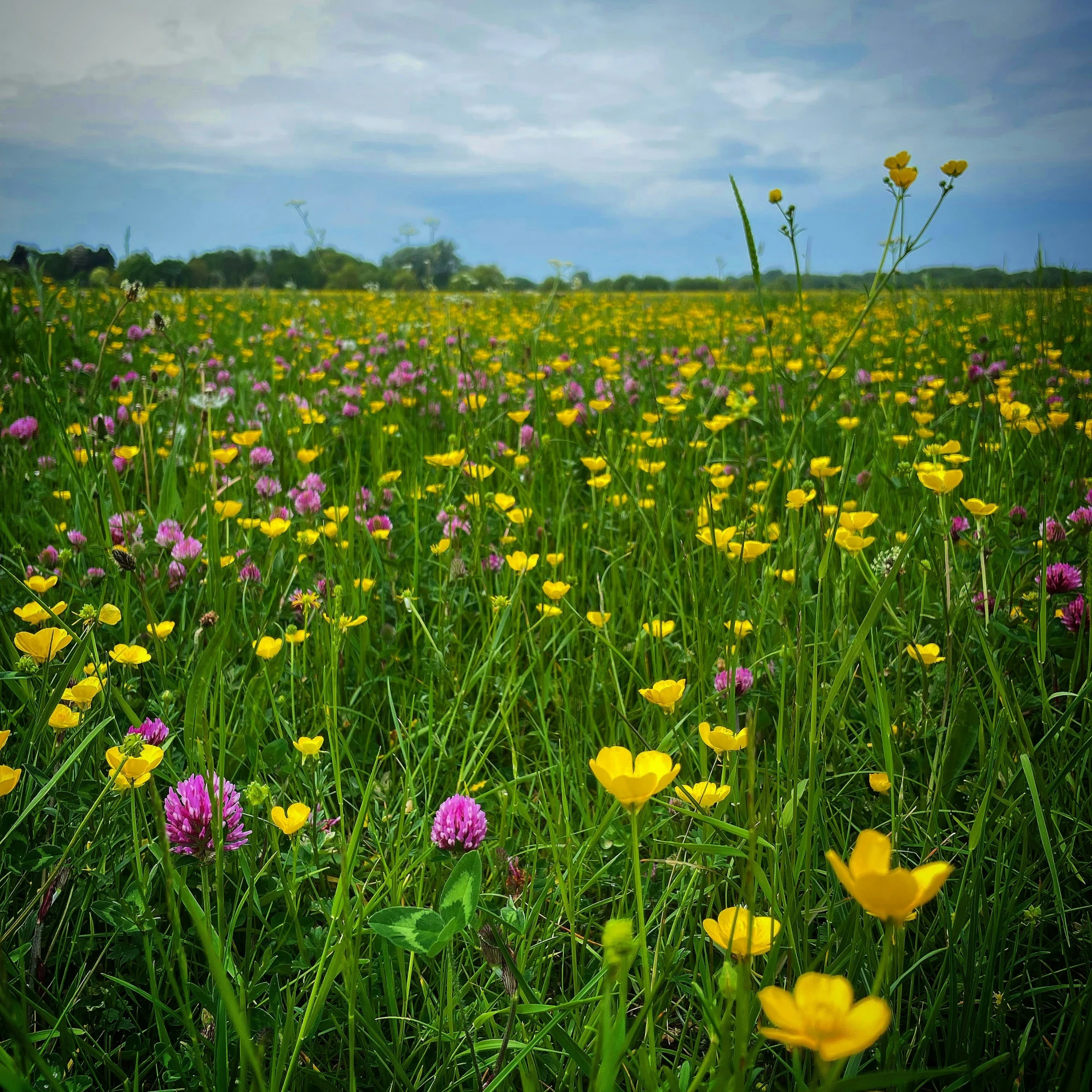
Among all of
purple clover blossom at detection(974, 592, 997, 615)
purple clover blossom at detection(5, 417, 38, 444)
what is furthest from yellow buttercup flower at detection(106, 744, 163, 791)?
purple clover blossom at detection(5, 417, 38, 444)

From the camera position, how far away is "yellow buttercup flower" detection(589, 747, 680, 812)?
1.71 ft

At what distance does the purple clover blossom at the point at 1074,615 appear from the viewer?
54.3 inches

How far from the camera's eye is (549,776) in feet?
4.12

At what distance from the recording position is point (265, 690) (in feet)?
4.28

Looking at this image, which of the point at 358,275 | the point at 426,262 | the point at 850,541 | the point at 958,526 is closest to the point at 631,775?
the point at 850,541

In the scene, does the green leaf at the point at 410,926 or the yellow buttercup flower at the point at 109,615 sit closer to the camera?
the green leaf at the point at 410,926

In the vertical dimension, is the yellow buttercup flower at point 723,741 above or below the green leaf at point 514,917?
above

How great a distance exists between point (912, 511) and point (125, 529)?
1.85 meters

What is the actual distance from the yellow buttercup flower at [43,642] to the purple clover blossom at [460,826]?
511mm

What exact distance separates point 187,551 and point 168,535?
0.39 ft

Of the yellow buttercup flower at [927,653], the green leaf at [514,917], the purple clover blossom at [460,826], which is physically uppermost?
the yellow buttercup flower at [927,653]

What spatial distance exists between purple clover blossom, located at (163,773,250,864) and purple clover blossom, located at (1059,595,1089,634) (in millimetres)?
1456

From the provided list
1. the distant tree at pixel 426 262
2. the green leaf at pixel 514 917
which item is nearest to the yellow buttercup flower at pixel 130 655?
the green leaf at pixel 514 917

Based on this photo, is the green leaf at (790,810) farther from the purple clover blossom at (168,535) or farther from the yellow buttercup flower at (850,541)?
the purple clover blossom at (168,535)
